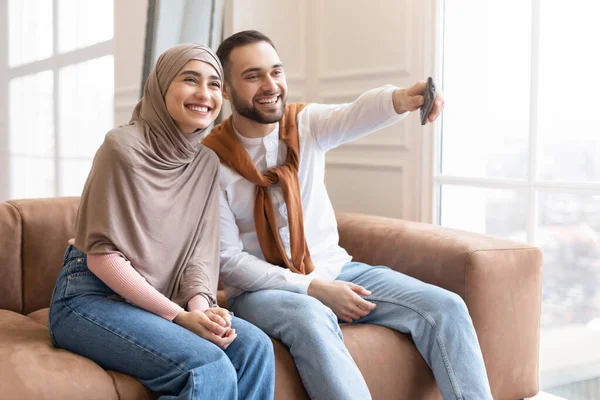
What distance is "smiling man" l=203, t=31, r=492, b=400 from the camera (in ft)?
6.10

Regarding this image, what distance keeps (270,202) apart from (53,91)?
1076mm

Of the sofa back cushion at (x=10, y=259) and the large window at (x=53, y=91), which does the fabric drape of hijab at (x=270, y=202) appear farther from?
the large window at (x=53, y=91)

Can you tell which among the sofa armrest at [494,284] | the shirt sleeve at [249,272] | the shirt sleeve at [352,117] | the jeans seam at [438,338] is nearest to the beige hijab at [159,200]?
the shirt sleeve at [249,272]

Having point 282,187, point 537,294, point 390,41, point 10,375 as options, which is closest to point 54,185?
point 282,187

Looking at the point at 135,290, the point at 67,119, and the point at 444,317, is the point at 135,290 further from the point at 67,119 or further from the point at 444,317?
the point at 67,119

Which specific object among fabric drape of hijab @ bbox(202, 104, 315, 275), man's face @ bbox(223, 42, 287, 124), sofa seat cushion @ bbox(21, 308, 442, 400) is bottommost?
sofa seat cushion @ bbox(21, 308, 442, 400)

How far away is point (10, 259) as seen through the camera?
7.22 ft

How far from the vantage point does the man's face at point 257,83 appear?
2.03 meters

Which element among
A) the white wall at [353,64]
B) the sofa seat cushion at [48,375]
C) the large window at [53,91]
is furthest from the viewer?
the white wall at [353,64]

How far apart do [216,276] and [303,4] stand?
1849 millimetres

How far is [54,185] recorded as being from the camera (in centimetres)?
267

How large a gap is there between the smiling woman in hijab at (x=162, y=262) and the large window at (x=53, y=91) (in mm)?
860

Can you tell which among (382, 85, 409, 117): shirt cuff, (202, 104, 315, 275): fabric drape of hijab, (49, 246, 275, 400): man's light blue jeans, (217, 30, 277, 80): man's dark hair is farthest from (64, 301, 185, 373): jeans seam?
(382, 85, 409, 117): shirt cuff

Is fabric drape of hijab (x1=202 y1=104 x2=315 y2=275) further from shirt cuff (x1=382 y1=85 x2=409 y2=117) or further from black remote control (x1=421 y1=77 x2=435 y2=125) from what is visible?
black remote control (x1=421 y1=77 x2=435 y2=125)
